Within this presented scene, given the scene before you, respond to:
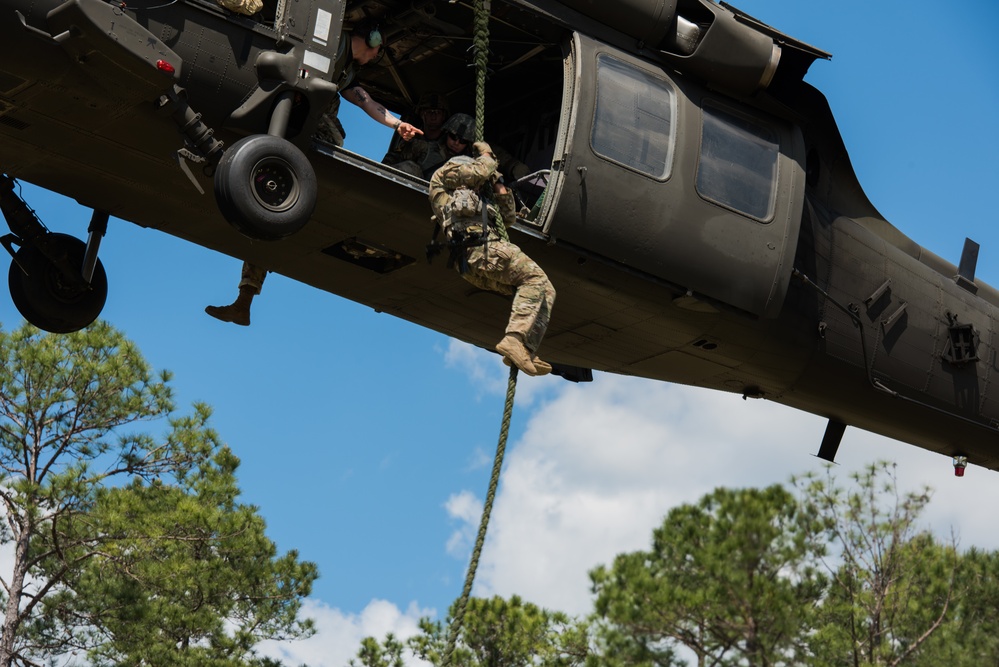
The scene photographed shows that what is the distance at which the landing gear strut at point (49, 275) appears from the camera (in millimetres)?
8695

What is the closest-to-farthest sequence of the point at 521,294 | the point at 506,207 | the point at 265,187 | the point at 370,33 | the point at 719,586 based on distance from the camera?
the point at 265,187, the point at 521,294, the point at 506,207, the point at 370,33, the point at 719,586

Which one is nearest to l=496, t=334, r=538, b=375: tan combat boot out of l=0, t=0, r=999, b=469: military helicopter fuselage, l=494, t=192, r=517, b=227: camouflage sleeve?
l=494, t=192, r=517, b=227: camouflage sleeve

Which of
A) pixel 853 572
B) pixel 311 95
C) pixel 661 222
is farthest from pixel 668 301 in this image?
pixel 853 572

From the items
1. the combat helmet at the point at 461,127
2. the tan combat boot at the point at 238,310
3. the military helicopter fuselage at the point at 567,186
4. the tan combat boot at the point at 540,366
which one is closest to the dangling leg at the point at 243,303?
the tan combat boot at the point at 238,310

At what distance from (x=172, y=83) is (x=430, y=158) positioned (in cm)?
214

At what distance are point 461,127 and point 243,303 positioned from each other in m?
1.99

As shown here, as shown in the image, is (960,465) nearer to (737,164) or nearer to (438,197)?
(737,164)

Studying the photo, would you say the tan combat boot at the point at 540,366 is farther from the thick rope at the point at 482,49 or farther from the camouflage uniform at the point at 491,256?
the thick rope at the point at 482,49

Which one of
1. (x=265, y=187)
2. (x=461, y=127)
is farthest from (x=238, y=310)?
(x=265, y=187)

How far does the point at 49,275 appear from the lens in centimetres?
889

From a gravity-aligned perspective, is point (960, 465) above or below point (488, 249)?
above

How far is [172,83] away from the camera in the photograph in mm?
6820

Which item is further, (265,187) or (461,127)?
(461,127)

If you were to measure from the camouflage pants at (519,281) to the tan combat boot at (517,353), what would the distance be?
4cm
